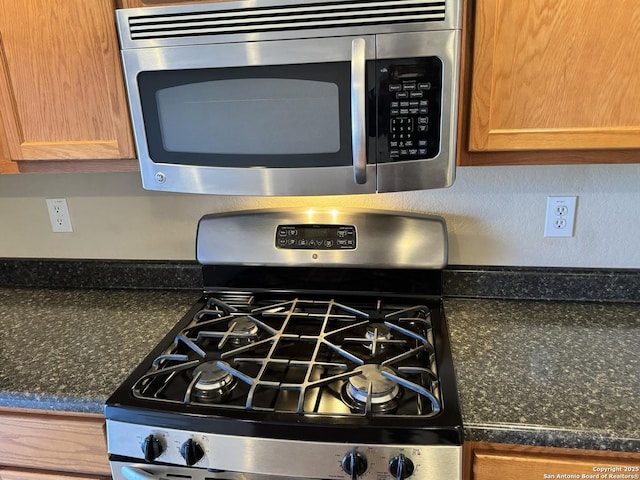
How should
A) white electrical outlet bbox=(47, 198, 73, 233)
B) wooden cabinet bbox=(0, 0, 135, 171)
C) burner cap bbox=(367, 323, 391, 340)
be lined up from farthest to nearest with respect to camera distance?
white electrical outlet bbox=(47, 198, 73, 233) → burner cap bbox=(367, 323, 391, 340) → wooden cabinet bbox=(0, 0, 135, 171)

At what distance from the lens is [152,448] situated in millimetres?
950

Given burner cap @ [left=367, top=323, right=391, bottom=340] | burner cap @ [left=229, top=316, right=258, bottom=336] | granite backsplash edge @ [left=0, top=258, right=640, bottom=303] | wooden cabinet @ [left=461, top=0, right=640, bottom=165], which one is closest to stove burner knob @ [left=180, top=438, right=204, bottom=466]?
burner cap @ [left=229, top=316, right=258, bottom=336]

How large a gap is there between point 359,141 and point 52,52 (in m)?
0.70

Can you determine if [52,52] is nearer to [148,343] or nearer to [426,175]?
[148,343]

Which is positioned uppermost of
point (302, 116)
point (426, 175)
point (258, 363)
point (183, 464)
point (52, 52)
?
point (52, 52)

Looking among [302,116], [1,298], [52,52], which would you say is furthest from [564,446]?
[1,298]

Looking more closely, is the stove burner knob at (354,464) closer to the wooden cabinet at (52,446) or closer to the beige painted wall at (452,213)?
the wooden cabinet at (52,446)

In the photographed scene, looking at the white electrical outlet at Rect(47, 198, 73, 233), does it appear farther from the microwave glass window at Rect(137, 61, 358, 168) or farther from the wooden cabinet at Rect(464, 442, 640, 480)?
the wooden cabinet at Rect(464, 442, 640, 480)

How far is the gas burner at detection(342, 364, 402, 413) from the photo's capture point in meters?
0.96

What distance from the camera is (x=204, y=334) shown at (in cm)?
122

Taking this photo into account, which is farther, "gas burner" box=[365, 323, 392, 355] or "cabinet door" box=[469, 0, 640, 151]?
"gas burner" box=[365, 323, 392, 355]

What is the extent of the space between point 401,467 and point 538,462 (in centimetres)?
26

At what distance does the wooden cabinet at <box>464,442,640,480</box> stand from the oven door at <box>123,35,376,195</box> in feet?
1.79

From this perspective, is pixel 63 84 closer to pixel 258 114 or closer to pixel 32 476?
pixel 258 114
